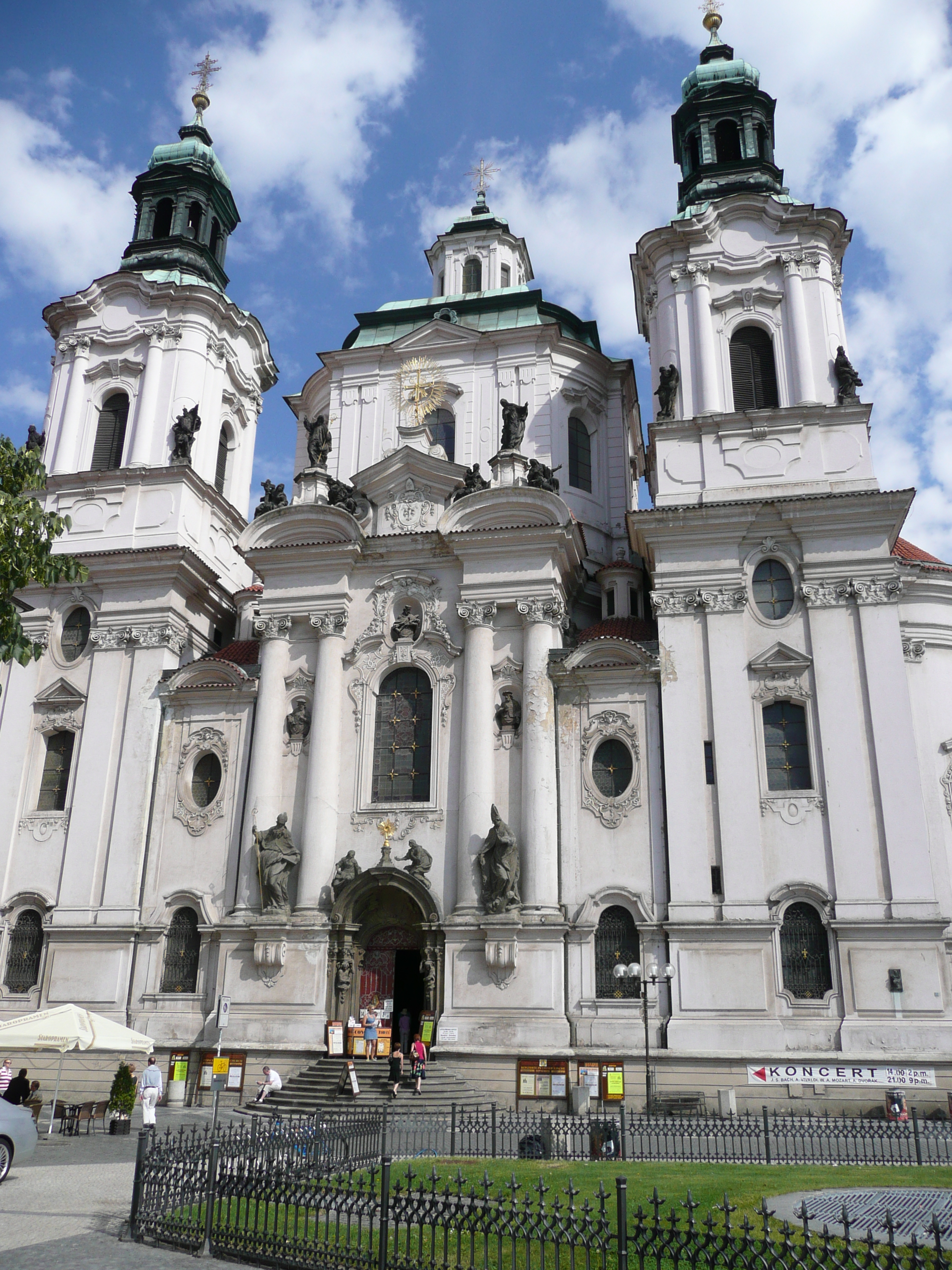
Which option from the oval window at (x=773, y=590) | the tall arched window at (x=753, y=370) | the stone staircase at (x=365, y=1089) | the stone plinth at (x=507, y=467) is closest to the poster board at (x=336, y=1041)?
the stone staircase at (x=365, y=1089)

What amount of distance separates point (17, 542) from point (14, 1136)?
9134mm

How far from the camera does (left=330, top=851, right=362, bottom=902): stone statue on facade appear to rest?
25562mm

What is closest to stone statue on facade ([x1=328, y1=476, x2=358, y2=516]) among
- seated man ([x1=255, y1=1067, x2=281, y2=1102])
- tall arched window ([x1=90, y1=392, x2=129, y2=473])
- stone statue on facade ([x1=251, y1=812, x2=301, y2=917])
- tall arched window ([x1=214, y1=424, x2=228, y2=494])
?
tall arched window ([x1=214, y1=424, x2=228, y2=494])

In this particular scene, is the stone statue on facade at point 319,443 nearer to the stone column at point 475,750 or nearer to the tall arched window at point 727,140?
the stone column at point 475,750

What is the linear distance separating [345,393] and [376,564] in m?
8.18

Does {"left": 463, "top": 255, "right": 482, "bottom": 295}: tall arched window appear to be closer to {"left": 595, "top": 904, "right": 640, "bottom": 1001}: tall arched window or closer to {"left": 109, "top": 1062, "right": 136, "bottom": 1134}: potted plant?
{"left": 595, "top": 904, "right": 640, "bottom": 1001}: tall arched window

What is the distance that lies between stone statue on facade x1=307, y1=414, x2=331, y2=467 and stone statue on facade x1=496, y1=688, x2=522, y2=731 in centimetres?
905

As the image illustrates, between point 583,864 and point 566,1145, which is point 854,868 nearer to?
point 583,864

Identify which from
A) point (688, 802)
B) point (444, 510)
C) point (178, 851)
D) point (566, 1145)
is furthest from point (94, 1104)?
point (444, 510)

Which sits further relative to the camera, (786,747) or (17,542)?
(786,747)

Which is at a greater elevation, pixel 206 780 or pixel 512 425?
pixel 512 425

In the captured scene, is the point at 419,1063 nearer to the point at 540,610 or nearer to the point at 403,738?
the point at 403,738


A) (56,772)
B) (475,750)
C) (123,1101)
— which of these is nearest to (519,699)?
(475,750)

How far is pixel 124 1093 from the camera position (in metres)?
21.5
